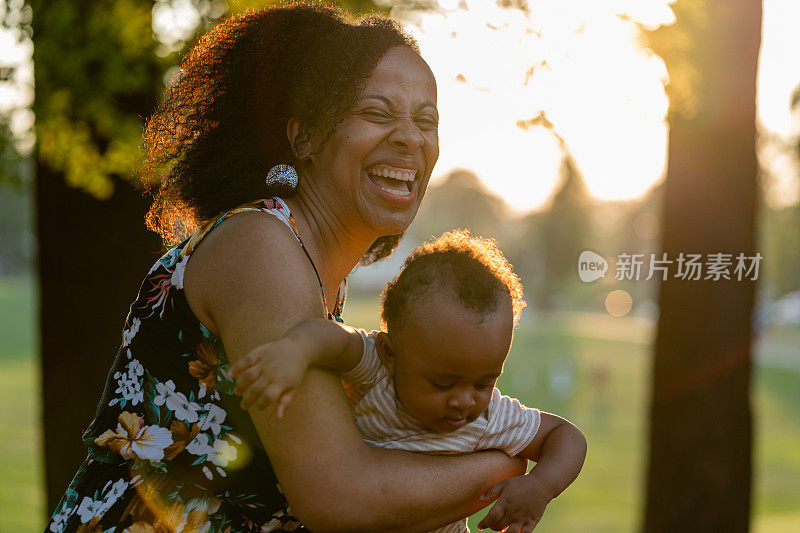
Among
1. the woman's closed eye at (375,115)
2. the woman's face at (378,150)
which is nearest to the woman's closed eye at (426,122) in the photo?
the woman's face at (378,150)

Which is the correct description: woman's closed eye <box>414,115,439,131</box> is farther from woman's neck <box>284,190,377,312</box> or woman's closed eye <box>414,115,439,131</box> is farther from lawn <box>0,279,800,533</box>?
lawn <box>0,279,800,533</box>

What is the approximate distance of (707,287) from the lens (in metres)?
6.30

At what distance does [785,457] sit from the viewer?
2094cm

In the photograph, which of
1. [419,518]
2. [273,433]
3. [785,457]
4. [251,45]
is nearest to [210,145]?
[251,45]

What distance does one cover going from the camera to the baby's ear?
2412mm

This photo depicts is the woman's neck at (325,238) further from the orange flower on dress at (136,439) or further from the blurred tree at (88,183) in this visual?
the blurred tree at (88,183)

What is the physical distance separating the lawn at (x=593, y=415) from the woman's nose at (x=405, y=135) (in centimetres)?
533

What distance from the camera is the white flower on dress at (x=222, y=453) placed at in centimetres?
215

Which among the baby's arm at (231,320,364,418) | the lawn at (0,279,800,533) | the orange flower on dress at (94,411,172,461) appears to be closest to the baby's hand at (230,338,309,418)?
the baby's arm at (231,320,364,418)

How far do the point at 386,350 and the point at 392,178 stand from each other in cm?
55

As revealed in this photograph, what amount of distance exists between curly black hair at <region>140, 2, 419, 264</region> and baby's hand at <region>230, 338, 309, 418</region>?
0.86 meters

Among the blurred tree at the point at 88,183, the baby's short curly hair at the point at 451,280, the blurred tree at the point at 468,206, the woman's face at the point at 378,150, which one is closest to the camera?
the baby's short curly hair at the point at 451,280

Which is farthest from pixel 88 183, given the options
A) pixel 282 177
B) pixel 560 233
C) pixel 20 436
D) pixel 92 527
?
pixel 560 233

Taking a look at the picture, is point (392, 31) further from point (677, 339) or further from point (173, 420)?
point (677, 339)
